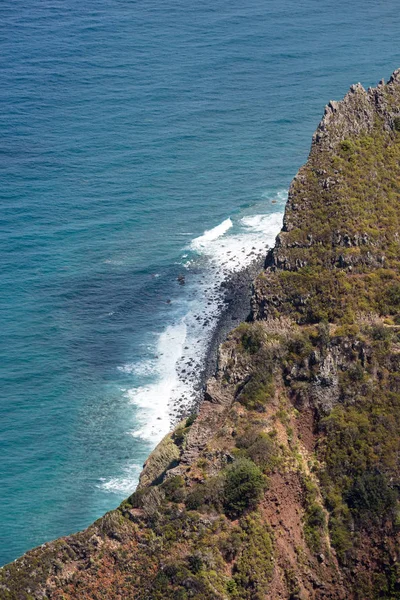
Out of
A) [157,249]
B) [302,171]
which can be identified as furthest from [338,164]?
[157,249]

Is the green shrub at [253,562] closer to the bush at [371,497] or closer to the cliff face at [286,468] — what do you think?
the cliff face at [286,468]

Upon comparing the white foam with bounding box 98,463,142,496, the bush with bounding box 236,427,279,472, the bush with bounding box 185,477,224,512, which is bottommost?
the white foam with bounding box 98,463,142,496

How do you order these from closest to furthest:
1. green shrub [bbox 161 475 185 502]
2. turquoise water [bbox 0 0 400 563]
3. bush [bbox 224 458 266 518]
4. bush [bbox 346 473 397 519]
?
bush [bbox 224 458 266 518], green shrub [bbox 161 475 185 502], bush [bbox 346 473 397 519], turquoise water [bbox 0 0 400 563]

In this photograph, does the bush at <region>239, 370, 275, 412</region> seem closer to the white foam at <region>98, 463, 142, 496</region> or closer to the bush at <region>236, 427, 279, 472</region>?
the bush at <region>236, 427, 279, 472</region>

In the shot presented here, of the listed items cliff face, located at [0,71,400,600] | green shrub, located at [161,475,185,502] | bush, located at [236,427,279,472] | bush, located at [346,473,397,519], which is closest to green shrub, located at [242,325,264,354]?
cliff face, located at [0,71,400,600]

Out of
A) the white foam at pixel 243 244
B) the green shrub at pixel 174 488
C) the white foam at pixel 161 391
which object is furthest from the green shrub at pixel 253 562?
the white foam at pixel 243 244

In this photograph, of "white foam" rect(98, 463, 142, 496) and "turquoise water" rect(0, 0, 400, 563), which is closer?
"white foam" rect(98, 463, 142, 496)
